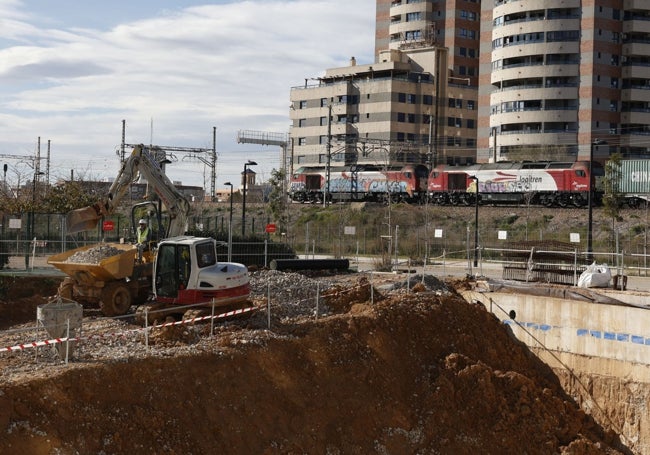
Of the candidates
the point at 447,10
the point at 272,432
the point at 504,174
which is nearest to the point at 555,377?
the point at 272,432

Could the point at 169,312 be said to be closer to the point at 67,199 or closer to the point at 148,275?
the point at 148,275

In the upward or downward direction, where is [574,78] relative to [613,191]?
upward

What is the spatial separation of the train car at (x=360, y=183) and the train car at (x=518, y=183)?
1452 millimetres

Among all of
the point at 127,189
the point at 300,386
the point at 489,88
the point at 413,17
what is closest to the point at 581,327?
the point at 300,386

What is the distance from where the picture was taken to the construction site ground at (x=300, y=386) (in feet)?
46.1

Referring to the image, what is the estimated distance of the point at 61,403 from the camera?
13.8 m

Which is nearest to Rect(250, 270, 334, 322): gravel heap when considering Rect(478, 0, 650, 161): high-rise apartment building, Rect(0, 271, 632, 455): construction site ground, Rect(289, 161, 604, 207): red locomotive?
Rect(0, 271, 632, 455): construction site ground

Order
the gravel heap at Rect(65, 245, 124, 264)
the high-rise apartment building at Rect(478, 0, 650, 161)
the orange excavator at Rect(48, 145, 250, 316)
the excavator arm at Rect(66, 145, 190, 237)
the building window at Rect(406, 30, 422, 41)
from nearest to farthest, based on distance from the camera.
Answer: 1. the orange excavator at Rect(48, 145, 250, 316)
2. the gravel heap at Rect(65, 245, 124, 264)
3. the excavator arm at Rect(66, 145, 190, 237)
4. the high-rise apartment building at Rect(478, 0, 650, 161)
5. the building window at Rect(406, 30, 422, 41)

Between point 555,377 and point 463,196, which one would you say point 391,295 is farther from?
point 463,196

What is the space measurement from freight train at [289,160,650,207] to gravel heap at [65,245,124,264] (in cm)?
4009

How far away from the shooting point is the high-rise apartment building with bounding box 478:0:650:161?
74.8 m

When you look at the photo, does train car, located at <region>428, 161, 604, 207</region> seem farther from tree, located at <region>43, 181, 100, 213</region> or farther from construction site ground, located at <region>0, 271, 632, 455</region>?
construction site ground, located at <region>0, 271, 632, 455</region>

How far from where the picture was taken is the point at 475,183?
64.6 meters

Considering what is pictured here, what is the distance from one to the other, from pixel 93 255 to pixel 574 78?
2497 inches
